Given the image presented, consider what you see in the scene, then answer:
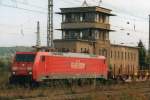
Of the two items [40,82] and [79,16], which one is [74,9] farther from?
[40,82]

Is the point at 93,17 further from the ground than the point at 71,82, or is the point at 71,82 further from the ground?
the point at 93,17

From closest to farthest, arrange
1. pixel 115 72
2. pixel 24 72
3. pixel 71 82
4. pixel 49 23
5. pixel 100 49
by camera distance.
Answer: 1. pixel 24 72
2. pixel 71 82
3. pixel 49 23
4. pixel 115 72
5. pixel 100 49

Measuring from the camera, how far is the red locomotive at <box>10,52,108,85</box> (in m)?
34.8

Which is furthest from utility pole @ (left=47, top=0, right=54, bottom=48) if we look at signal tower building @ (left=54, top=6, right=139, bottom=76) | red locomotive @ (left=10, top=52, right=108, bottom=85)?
signal tower building @ (left=54, top=6, right=139, bottom=76)

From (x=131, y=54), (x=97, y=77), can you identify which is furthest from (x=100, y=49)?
(x=97, y=77)

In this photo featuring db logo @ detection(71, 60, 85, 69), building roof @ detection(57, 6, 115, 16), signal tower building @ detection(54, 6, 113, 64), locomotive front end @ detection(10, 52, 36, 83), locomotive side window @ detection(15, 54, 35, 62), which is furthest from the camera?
building roof @ detection(57, 6, 115, 16)

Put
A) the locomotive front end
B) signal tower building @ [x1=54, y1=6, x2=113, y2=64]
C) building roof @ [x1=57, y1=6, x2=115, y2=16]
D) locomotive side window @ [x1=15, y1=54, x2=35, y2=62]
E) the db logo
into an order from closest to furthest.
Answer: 1. the locomotive front end
2. locomotive side window @ [x1=15, y1=54, x2=35, y2=62]
3. the db logo
4. signal tower building @ [x1=54, y1=6, x2=113, y2=64]
5. building roof @ [x1=57, y1=6, x2=115, y2=16]

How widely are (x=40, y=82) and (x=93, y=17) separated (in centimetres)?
4409

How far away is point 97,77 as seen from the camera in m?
44.0

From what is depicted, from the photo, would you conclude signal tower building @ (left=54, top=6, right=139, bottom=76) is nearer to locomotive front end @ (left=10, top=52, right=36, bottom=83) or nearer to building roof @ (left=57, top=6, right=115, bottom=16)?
building roof @ (left=57, top=6, right=115, bottom=16)

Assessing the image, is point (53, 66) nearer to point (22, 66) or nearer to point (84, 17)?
point (22, 66)

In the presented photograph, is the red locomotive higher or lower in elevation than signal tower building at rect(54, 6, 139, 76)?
lower

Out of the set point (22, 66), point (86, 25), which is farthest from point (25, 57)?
point (86, 25)

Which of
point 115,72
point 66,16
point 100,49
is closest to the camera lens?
point 115,72
